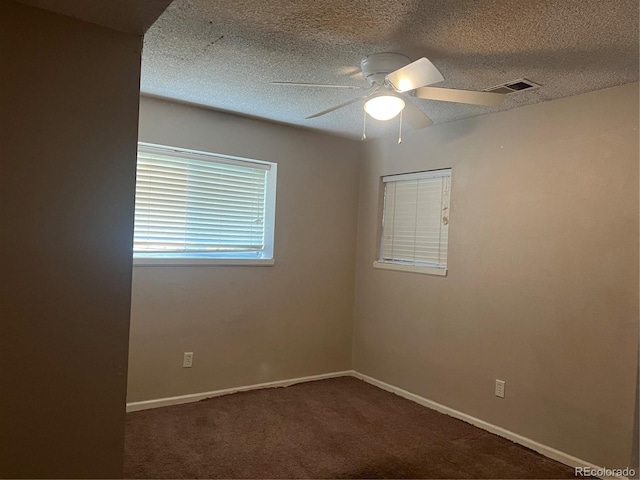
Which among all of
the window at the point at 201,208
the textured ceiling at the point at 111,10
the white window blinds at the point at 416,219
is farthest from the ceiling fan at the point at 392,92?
the window at the point at 201,208

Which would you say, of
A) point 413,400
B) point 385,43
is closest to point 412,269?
point 413,400

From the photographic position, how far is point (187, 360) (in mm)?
3619

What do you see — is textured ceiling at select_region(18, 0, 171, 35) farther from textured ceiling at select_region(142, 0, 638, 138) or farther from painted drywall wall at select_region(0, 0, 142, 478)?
textured ceiling at select_region(142, 0, 638, 138)

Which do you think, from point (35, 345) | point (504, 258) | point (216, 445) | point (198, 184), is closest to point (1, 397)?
point (35, 345)

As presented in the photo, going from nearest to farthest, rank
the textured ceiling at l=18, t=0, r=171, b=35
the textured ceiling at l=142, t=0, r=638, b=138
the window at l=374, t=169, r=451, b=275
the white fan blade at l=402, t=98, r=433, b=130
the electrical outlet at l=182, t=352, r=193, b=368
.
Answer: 1. the textured ceiling at l=18, t=0, r=171, b=35
2. the textured ceiling at l=142, t=0, r=638, b=138
3. the white fan blade at l=402, t=98, r=433, b=130
4. the electrical outlet at l=182, t=352, r=193, b=368
5. the window at l=374, t=169, r=451, b=275

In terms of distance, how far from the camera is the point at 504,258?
326 centimetres

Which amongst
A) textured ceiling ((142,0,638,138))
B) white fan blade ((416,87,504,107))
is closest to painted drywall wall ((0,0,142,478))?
textured ceiling ((142,0,638,138))

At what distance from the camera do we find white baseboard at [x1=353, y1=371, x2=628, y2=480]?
2816 millimetres

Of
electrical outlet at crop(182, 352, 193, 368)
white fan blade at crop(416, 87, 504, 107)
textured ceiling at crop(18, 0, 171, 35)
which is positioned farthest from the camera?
electrical outlet at crop(182, 352, 193, 368)

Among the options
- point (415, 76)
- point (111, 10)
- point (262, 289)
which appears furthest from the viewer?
point (262, 289)

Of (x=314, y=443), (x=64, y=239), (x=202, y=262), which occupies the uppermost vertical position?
(x=64, y=239)

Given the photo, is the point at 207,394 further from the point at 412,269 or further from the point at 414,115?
the point at 414,115

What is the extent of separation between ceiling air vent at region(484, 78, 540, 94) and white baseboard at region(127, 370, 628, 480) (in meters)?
2.23

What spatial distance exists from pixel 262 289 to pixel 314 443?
4.61ft
